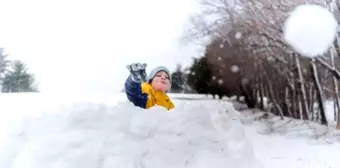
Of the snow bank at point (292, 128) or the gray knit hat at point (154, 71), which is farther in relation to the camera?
the snow bank at point (292, 128)

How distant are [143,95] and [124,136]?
13cm

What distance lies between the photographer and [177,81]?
113cm

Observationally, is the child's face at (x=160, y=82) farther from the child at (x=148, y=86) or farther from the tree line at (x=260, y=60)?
the tree line at (x=260, y=60)

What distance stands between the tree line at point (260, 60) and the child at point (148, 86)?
216 millimetres

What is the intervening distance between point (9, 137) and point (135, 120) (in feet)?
1.02

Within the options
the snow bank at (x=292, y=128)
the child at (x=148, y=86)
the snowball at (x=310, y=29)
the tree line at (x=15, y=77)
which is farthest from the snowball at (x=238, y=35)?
the tree line at (x=15, y=77)

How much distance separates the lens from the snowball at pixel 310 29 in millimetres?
1282

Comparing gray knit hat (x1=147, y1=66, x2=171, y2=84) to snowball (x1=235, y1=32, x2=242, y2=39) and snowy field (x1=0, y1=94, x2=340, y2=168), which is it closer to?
snowy field (x1=0, y1=94, x2=340, y2=168)

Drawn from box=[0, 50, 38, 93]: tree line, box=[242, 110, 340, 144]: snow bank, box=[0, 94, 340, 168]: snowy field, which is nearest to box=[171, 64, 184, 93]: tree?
box=[0, 94, 340, 168]: snowy field

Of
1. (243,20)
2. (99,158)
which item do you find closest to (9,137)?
(99,158)

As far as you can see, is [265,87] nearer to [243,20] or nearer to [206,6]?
[243,20]

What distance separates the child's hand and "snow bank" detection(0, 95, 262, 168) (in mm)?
68

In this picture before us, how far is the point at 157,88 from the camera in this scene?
3.43ft

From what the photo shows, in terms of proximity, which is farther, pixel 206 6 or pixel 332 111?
pixel 206 6
